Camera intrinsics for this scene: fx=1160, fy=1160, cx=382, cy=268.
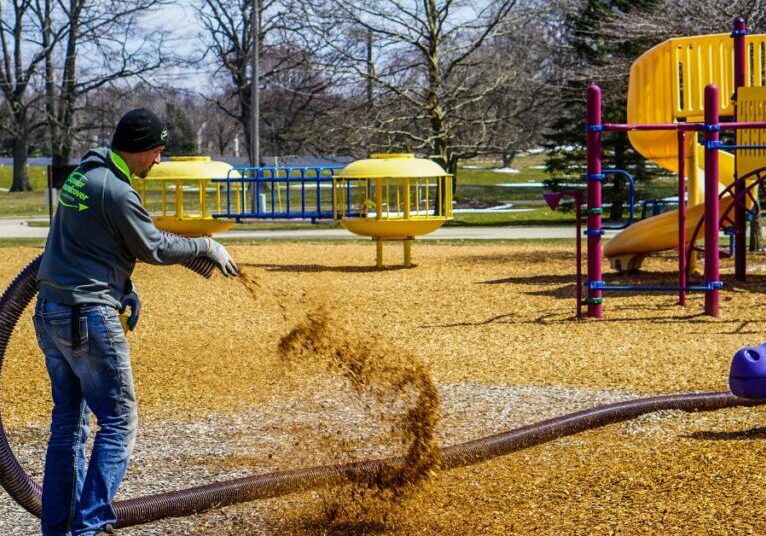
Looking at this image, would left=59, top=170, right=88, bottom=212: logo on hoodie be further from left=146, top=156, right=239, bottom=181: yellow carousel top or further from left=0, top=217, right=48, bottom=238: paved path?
left=0, top=217, right=48, bottom=238: paved path

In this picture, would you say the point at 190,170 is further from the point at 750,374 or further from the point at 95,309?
the point at 95,309

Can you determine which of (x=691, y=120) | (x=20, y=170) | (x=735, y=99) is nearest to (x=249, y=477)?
(x=735, y=99)

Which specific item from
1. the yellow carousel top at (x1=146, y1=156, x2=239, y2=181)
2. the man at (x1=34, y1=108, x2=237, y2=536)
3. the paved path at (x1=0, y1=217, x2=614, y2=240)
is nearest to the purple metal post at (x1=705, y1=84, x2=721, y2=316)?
the man at (x1=34, y1=108, x2=237, y2=536)

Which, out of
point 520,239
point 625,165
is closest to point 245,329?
point 520,239

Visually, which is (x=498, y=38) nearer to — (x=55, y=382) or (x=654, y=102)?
(x=654, y=102)

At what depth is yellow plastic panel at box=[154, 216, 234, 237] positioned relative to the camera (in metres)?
18.9

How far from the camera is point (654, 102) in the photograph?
14.0 metres

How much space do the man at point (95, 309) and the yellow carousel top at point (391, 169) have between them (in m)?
11.7

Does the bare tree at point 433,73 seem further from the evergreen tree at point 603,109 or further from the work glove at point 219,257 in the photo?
the work glove at point 219,257

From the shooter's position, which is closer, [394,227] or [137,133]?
[137,133]

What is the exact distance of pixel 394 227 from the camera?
53.5 feet

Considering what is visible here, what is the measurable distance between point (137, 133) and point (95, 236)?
41cm

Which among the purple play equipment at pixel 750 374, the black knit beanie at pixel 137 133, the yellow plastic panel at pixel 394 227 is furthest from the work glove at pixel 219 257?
the yellow plastic panel at pixel 394 227

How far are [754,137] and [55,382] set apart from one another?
10.5 meters
